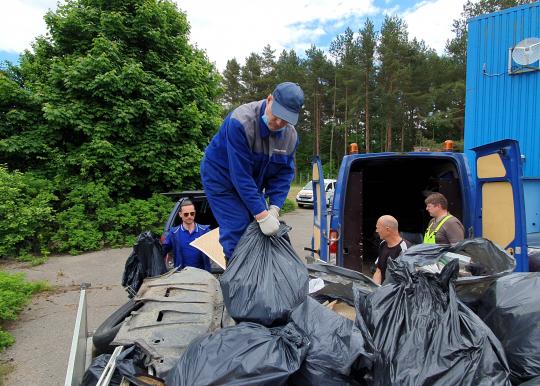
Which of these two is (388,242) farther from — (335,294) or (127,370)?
(127,370)

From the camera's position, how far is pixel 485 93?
743 cm

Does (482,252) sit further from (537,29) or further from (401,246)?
(537,29)

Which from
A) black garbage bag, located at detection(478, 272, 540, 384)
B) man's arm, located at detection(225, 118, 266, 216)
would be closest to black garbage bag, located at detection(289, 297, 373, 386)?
black garbage bag, located at detection(478, 272, 540, 384)

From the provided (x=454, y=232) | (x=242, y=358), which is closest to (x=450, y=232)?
(x=454, y=232)

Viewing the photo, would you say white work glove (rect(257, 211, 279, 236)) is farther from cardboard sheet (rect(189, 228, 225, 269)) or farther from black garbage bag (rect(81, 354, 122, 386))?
cardboard sheet (rect(189, 228, 225, 269))

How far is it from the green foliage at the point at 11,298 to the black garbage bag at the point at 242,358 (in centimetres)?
336

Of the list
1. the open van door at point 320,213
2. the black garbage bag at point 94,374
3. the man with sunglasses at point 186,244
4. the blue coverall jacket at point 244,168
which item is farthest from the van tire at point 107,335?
the open van door at point 320,213

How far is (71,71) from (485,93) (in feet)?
28.9

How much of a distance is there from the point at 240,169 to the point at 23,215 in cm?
694

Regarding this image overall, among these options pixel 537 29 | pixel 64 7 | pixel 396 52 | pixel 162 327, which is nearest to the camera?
pixel 162 327

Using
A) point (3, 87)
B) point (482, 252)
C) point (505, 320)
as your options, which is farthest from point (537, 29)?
point (3, 87)

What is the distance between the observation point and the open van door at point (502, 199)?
2.82 metres

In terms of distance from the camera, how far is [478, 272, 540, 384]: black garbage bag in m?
1.63

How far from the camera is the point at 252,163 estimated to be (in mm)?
2535
